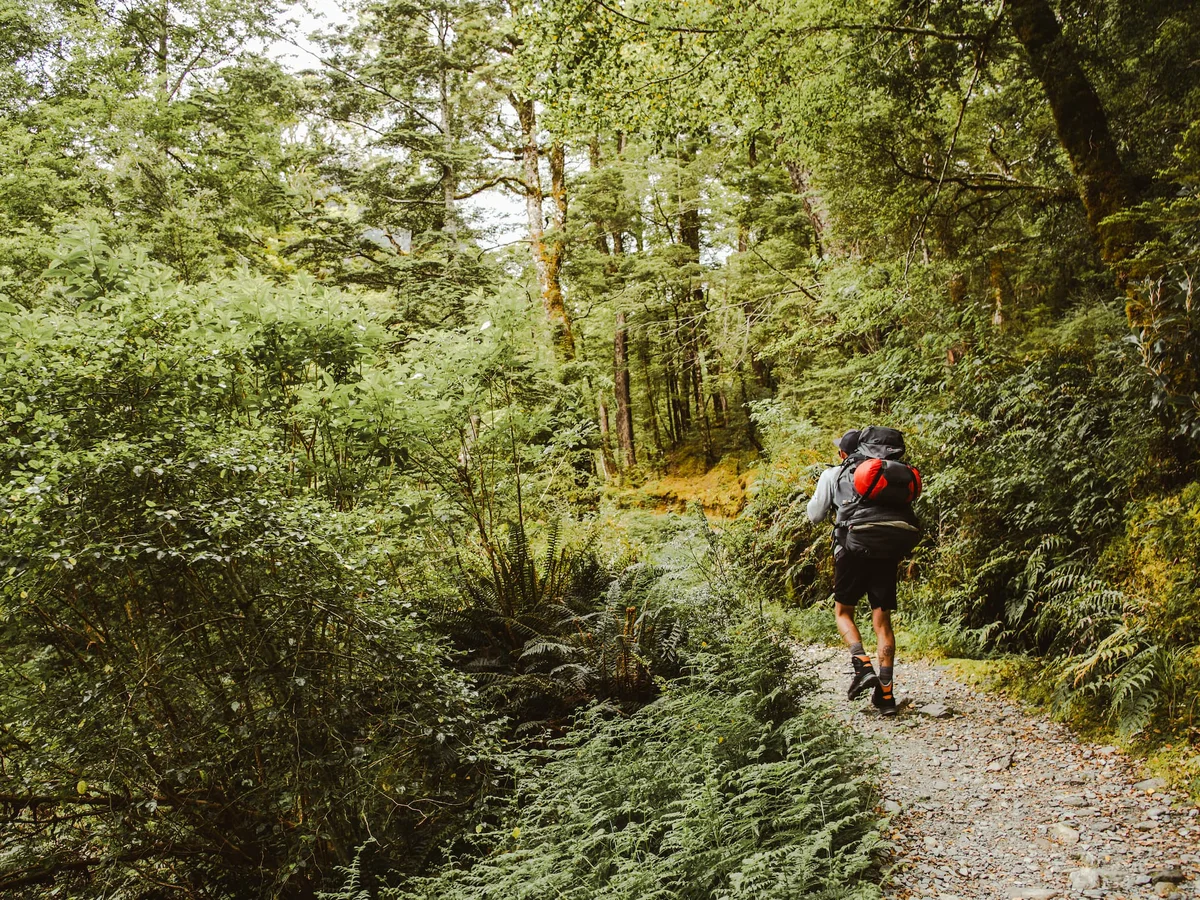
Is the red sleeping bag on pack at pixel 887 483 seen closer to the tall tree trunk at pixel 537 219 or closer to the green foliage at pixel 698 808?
the green foliage at pixel 698 808

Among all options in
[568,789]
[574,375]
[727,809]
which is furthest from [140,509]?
[574,375]

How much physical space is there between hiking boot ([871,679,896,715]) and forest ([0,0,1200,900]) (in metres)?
0.71

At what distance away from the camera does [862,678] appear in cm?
490

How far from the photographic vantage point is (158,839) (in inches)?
136

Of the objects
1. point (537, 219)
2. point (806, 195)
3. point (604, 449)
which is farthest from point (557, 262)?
point (604, 449)

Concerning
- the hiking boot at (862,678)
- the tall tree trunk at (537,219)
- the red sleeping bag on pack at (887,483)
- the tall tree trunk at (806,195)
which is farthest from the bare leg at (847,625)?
the tall tree trunk at (537,219)

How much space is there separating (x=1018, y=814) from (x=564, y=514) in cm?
538

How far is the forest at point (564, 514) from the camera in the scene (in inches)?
130

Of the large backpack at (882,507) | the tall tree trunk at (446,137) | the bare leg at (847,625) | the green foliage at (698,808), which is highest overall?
the tall tree trunk at (446,137)

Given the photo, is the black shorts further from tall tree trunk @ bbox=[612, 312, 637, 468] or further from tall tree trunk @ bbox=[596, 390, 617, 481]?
tall tree trunk @ bbox=[612, 312, 637, 468]

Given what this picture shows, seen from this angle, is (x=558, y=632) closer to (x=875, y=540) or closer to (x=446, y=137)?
(x=875, y=540)

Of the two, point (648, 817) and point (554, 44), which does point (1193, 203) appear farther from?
point (554, 44)

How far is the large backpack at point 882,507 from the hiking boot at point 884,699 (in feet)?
3.27

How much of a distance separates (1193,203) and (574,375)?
7.92 metres
